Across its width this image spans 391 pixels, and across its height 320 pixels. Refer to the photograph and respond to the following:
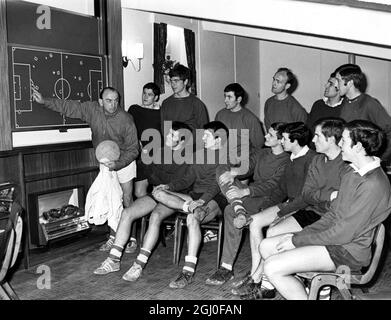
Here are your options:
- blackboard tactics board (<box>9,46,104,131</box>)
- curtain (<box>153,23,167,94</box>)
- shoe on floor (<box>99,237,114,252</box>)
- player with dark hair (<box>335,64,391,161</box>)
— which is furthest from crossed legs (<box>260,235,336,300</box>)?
curtain (<box>153,23,167,94</box>)

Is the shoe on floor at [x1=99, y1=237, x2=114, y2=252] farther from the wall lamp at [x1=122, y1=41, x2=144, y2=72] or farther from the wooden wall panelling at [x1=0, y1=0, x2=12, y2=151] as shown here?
the wall lamp at [x1=122, y1=41, x2=144, y2=72]

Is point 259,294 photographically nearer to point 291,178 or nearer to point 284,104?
point 291,178

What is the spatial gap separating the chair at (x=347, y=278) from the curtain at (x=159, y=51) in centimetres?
378

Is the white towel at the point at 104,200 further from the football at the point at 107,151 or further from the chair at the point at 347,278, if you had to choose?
the chair at the point at 347,278

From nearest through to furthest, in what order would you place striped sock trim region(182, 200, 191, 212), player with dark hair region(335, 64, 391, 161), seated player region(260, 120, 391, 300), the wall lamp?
seated player region(260, 120, 391, 300)
striped sock trim region(182, 200, 191, 212)
player with dark hair region(335, 64, 391, 161)
the wall lamp

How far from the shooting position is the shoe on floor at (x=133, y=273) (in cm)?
354

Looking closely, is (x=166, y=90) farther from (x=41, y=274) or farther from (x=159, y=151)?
(x=41, y=274)

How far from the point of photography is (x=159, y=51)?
18.8 ft

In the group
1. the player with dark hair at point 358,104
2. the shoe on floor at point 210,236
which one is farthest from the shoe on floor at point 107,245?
the player with dark hair at point 358,104

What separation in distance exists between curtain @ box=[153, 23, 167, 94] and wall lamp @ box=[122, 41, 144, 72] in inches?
13.4

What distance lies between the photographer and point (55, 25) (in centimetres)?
419

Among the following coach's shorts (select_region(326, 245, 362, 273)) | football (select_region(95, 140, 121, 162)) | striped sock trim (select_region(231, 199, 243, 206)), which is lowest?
coach's shorts (select_region(326, 245, 362, 273))

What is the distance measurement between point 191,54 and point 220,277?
148 inches

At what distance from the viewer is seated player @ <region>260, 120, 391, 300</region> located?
7.79ft
